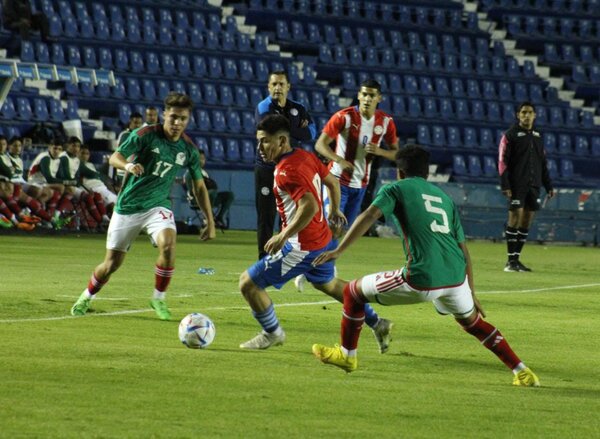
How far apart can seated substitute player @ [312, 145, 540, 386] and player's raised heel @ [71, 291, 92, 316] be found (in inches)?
132

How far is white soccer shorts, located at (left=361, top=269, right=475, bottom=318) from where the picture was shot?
7324 millimetres

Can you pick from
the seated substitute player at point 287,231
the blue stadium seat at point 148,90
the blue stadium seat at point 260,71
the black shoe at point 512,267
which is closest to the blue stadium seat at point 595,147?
the blue stadium seat at point 260,71

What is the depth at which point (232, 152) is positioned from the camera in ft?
101

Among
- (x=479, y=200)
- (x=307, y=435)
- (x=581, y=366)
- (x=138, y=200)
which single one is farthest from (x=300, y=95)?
(x=307, y=435)

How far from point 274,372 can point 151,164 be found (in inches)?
146

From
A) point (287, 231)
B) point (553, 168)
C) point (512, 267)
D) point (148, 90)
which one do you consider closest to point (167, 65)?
point (148, 90)

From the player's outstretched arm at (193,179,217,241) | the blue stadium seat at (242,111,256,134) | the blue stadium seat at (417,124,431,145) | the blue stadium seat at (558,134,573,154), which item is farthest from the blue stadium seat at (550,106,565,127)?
the player's outstretched arm at (193,179,217,241)

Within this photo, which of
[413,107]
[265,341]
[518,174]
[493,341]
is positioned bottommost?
[413,107]

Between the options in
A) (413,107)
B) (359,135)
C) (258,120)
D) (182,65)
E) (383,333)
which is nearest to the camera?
(383,333)

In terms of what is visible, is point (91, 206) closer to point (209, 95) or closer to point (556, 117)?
point (209, 95)

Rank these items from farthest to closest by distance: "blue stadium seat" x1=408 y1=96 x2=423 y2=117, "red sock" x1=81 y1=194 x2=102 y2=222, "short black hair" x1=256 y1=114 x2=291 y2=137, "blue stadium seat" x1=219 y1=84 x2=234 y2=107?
1. "blue stadium seat" x1=408 y1=96 x2=423 y2=117
2. "blue stadium seat" x1=219 y1=84 x2=234 y2=107
3. "red sock" x1=81 y1=194 x2=102 y2=222
4. "short black hair" x1=256 y1=114 x2=291 y2=137

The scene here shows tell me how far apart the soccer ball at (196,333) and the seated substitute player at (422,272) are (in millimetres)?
1143

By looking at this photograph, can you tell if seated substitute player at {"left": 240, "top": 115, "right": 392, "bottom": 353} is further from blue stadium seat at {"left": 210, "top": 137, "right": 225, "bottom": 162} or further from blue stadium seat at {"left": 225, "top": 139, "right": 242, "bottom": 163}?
blue stadium seat at {"left": 225, "top": 139, "right": 242, "bottom": 163}

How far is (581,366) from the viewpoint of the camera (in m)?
8.25
